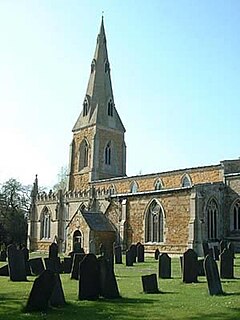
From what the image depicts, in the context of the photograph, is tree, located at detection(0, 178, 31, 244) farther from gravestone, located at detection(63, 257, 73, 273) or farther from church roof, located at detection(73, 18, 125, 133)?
gravestone, located at detection(63, 257, 73, 273)

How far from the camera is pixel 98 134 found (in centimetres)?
5438

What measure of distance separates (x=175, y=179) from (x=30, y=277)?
88.4ft

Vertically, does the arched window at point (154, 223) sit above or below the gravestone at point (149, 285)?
above

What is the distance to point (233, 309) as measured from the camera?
1005cm

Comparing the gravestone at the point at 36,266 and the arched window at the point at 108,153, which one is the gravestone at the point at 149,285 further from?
the arched window at the point at 108,153

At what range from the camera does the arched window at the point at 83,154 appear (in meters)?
55.6

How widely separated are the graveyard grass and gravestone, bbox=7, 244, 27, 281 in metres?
1.76

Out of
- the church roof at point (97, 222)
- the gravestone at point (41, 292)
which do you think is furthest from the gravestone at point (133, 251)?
the gravestone at point (41, 292)

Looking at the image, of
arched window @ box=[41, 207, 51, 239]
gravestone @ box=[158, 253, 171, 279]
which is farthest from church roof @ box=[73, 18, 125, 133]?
gravestone @ box=[158, 253, 171, 279]

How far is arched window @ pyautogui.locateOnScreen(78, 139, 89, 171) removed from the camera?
55562 mm

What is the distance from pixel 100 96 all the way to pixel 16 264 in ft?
138

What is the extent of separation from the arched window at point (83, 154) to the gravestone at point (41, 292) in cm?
4511

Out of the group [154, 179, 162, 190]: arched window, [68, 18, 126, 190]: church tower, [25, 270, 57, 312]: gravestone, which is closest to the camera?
[25, 270, 57, 312]: gravestone

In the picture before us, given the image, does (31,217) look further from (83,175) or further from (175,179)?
(175,179)
